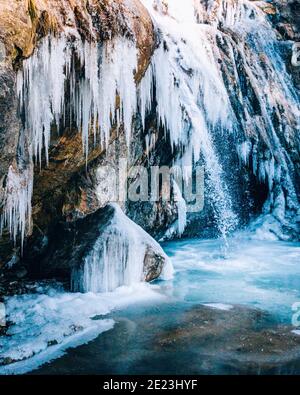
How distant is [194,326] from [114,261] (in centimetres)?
216

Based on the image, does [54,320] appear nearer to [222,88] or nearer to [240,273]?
[240,273]

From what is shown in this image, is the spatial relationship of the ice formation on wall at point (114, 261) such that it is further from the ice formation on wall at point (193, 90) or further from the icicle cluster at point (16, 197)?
the ice formation on wall at point (193, 90)

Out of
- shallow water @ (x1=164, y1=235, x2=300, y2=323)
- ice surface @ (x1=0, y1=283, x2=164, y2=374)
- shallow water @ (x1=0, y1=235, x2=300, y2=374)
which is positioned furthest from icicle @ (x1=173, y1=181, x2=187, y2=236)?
ice surface @ (x1=0, y1=283, x2=164, y2=374)

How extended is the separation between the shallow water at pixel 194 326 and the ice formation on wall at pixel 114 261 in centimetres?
26

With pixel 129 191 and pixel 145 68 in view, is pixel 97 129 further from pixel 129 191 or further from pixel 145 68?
pixel 129 191

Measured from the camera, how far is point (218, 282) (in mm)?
7312

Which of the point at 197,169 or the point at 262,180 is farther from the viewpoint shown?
the point at 262,180

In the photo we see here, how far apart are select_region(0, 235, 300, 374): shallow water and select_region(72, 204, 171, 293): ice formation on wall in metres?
0.26

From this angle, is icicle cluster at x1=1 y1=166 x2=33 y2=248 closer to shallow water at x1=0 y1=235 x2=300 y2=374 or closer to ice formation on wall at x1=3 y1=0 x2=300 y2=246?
ice formation on wall at x1=3 y1=0 x2=300 y2=246

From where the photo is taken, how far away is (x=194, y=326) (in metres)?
4.94

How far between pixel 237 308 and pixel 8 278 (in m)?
4.02

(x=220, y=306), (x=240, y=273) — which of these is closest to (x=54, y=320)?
(x=220, y=306)

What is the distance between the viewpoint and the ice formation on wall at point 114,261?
6512mm

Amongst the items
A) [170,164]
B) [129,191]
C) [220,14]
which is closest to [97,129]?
[129,191]
